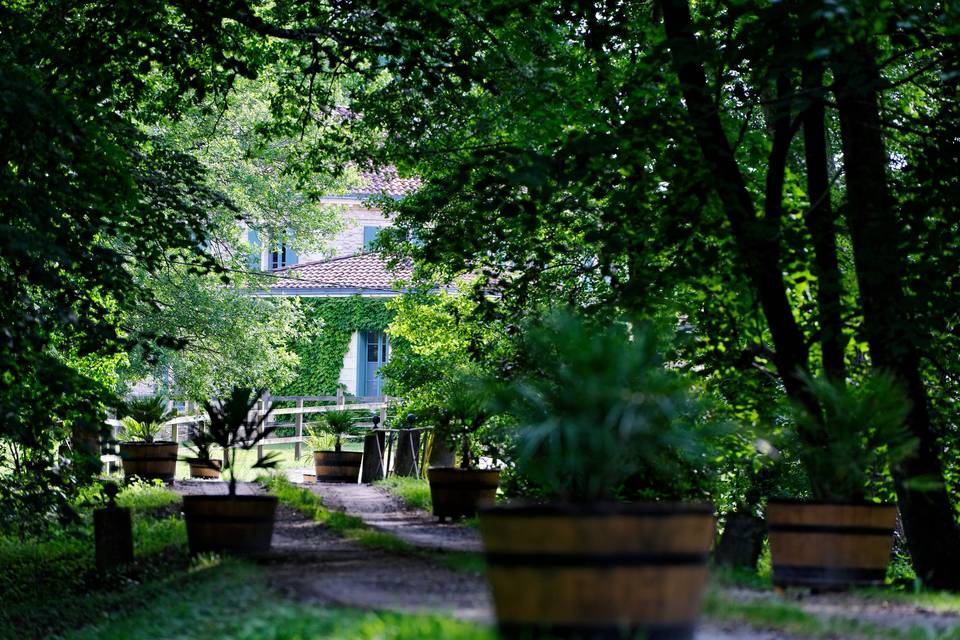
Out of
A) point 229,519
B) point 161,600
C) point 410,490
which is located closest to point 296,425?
point 410,490

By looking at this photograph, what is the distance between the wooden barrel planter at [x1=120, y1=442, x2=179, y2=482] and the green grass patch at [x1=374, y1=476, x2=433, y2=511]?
3556 millimetres

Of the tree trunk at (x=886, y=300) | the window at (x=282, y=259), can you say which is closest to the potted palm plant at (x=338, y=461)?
the tree trunk at (x=886, y=300)

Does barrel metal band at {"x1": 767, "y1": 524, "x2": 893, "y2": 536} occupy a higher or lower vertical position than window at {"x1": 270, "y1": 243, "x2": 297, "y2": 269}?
lower

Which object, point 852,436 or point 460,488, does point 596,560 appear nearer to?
point 852,436

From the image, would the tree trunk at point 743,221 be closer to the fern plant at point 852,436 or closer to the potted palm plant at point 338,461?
the fern plant at point 852,436

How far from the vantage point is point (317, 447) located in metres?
23.5

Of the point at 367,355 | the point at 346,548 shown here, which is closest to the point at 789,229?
the point at 346,548

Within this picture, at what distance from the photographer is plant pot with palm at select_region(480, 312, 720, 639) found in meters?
4.90

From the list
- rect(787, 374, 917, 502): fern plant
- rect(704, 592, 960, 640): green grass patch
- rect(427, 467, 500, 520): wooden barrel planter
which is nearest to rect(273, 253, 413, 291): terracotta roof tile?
rect(427, 467, 500, 520): wooden barrel planter

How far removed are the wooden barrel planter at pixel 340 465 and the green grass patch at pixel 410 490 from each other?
2.55ft

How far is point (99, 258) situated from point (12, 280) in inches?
35.6

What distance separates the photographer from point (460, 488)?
48.1ft

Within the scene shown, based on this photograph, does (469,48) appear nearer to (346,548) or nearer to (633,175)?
(633,175)

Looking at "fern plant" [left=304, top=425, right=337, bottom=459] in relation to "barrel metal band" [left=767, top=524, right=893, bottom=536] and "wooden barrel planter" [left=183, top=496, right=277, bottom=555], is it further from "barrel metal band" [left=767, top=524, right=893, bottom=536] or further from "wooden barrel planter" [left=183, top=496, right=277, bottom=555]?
"barrel metal band" [left=767, top=524, right=893, bottom=536]
